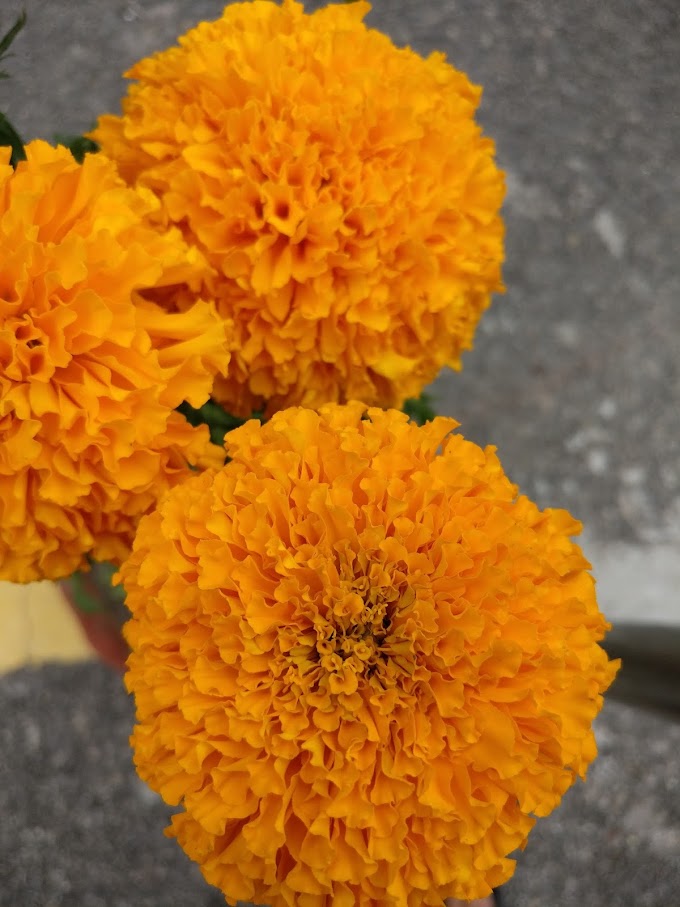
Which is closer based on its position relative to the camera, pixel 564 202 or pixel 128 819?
pixel 128 819

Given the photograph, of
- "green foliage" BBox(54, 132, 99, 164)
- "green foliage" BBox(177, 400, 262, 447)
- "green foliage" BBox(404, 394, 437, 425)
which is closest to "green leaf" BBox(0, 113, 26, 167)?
"green foliage" BBox(54, 132, 99, 164)

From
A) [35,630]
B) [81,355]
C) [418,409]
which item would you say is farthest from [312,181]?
[35,630]

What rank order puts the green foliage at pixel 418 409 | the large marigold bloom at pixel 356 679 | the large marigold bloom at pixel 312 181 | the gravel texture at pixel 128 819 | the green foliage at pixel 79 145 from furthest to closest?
the gravel texture at pixel 128 819 → the green foliage at pixel 418 409 → the green foliage at pixel 79 145 → the large marigold bloom at pixel 312 181 → the large marigold bloom at pixel 356 679

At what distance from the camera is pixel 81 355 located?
52 centimetres

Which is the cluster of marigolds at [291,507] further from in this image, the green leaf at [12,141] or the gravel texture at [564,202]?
the gravel texture at [564,202]

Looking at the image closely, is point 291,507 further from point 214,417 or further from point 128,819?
point 128,819

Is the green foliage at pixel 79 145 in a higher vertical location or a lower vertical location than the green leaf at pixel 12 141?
lower

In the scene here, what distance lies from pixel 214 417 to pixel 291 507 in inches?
8.9

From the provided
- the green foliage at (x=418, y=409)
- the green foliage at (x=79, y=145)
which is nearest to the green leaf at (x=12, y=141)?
the green foliage at (x=79, y=145)

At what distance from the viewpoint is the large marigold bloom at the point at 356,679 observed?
0.46 meters

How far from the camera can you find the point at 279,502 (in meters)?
0.49

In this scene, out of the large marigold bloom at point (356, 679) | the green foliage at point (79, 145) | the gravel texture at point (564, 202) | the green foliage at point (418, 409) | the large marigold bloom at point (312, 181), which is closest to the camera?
the large marigold bloom at point (356, 679)

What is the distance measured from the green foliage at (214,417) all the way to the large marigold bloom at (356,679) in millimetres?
184

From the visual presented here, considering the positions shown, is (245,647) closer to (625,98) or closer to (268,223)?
(268,223)
